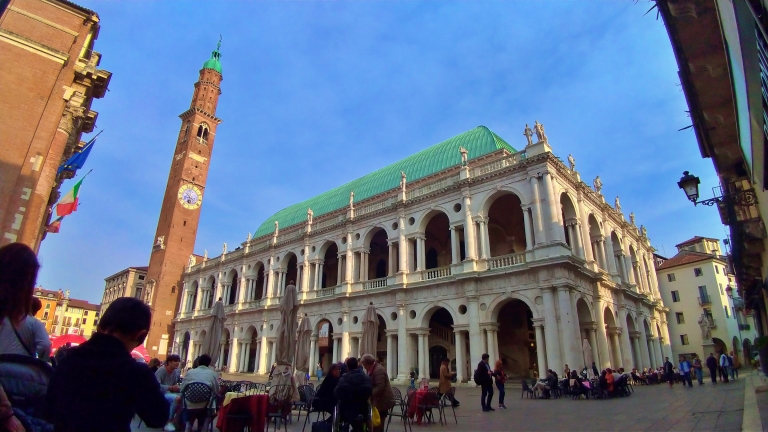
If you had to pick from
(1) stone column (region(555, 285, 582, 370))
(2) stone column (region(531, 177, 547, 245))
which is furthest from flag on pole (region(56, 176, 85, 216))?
(1) stone column (region(555, 285, 582, 370))

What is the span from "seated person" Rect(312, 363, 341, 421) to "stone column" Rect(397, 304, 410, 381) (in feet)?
58.0

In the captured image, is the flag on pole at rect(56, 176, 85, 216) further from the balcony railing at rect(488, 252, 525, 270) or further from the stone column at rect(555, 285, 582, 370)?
the stone column at rect(555, 285, 582, 370)

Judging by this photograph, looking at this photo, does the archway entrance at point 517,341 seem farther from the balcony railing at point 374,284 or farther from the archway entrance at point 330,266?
the archway entrance at point 330,266

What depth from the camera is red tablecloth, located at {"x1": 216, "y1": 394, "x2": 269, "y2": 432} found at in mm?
7672

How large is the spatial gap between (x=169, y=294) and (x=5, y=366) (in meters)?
51.6

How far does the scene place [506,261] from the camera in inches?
879

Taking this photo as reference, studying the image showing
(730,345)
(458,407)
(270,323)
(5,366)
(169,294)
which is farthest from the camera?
(169,294)

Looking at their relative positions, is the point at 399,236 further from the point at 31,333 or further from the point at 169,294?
the point at 169,294

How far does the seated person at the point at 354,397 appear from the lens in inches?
236

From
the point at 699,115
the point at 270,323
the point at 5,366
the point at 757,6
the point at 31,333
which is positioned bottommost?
the point at 5,366

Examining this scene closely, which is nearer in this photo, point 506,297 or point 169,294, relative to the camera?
point 506,297

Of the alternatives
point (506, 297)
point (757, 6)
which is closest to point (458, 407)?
point (506, 297)

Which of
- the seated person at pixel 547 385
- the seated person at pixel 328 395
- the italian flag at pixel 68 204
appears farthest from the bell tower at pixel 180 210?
the seated person at pixel 328 395

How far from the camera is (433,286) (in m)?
24.4
